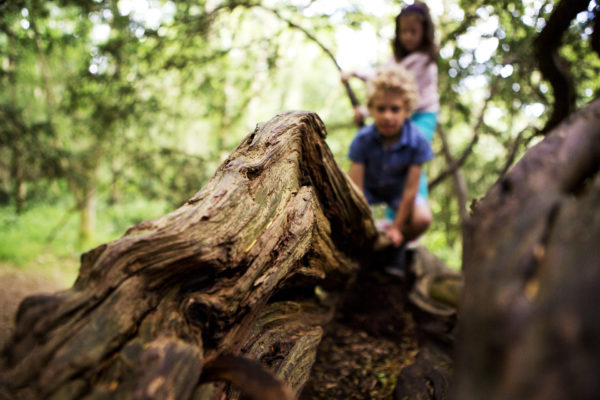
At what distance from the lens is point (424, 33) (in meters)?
4.23

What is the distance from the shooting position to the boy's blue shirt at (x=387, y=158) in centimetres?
337

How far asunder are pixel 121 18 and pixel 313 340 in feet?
15.8

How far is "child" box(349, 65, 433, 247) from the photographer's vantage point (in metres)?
3.35

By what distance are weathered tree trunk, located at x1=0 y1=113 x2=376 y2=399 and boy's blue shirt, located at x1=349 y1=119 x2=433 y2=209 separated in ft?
4.95

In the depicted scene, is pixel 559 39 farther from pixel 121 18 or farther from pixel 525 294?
pixel 121 18

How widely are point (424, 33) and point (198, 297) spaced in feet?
13.4

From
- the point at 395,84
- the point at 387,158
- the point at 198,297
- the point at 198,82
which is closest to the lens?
the point at 198,297

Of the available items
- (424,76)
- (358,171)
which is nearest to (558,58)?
(424,76)

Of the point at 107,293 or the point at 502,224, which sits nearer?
the point at 502,224

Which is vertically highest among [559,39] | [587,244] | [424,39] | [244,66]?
[244,66]

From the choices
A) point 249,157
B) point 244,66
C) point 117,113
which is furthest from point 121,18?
point 249,157

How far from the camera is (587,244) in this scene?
32.2 inches

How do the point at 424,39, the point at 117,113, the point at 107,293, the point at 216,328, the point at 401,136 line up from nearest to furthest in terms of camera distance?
the point at 107,293 → the point at 216,328 → the point at 401,136 → the point at 424,39 → the point at 117,113

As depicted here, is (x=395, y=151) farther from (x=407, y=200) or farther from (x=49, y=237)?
(x=49, y=237)
